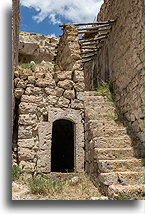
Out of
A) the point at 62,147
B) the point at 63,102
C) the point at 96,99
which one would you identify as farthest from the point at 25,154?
the point at 62,147

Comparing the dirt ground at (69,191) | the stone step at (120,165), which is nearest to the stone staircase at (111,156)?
the stone step at (120,165)

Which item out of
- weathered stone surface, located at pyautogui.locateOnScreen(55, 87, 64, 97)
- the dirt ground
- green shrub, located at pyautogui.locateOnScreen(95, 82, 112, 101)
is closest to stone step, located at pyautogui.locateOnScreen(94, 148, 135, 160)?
the dirt ground

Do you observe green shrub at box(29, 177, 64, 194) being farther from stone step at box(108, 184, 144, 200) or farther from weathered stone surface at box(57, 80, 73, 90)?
weathered stone surface at box(57, 80, 73, 90)

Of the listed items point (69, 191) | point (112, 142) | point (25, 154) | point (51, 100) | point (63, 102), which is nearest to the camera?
point (69, 191)

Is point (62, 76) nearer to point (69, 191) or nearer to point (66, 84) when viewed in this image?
point (66, 84)

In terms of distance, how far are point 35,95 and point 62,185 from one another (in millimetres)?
2631

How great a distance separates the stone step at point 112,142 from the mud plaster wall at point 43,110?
886 millimetres

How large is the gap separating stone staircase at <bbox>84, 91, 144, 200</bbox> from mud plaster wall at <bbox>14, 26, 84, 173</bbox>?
1.15 feet

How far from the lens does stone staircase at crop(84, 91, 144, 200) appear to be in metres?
4.08

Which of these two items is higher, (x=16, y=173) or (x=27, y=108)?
(x=27, y=108)

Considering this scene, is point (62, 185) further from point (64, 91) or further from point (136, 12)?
point (136, 12)

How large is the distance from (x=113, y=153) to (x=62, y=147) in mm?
5078

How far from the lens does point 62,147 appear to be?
33.2 ft

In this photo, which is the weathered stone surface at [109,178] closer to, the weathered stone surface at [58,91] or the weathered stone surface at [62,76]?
the weathered stone surface at [58,91]
